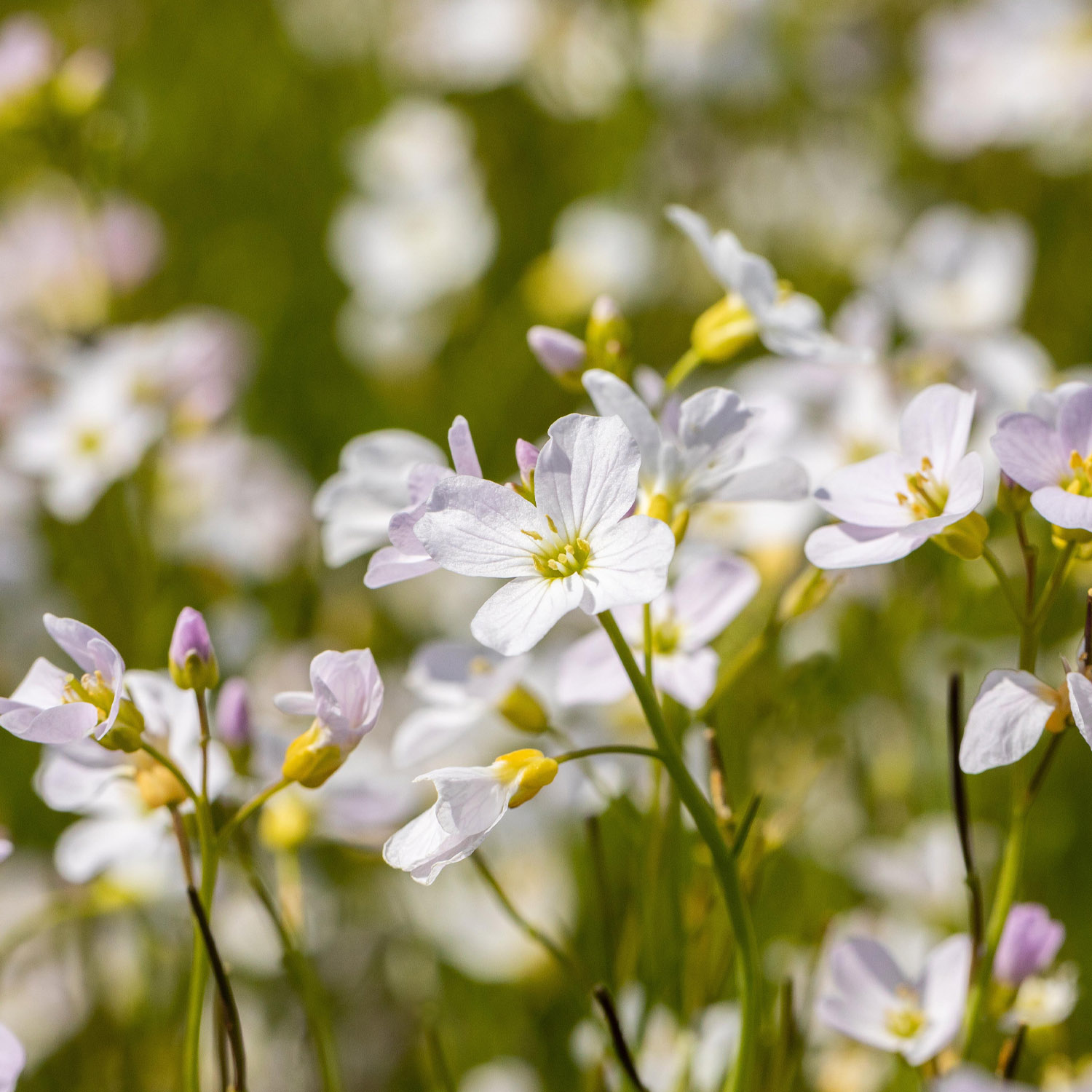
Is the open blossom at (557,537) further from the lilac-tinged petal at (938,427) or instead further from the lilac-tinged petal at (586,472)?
the lilac-tinged petal at (938,427)

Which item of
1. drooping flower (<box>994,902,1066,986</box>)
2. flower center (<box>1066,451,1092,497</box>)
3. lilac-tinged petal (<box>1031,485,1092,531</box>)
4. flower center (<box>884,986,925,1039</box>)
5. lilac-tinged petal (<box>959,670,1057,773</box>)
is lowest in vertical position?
flower center (<box>884,986,925,1039</box>)

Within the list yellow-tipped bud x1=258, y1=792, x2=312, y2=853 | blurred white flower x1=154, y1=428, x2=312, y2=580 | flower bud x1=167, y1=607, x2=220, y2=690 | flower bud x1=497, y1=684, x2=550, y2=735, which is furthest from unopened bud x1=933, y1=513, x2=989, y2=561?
blurred white flower x1=154, y1=428, x2=312, y2=580

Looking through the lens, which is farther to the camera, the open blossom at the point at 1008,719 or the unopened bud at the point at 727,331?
the unopened bud at the point at 727,331

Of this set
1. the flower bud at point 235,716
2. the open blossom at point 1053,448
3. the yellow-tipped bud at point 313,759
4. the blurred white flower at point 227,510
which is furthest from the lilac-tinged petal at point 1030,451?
the blurred white flower at point 227,510

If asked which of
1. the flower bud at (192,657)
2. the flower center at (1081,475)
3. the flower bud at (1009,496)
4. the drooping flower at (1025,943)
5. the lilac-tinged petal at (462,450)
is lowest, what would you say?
the drooping flower at (1025,943)

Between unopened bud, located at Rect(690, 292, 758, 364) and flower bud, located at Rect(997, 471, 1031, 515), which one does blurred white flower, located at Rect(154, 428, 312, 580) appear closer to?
unopened bud, located at Rect(690, 292, 758, 364)

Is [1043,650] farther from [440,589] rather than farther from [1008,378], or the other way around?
[440,589]
